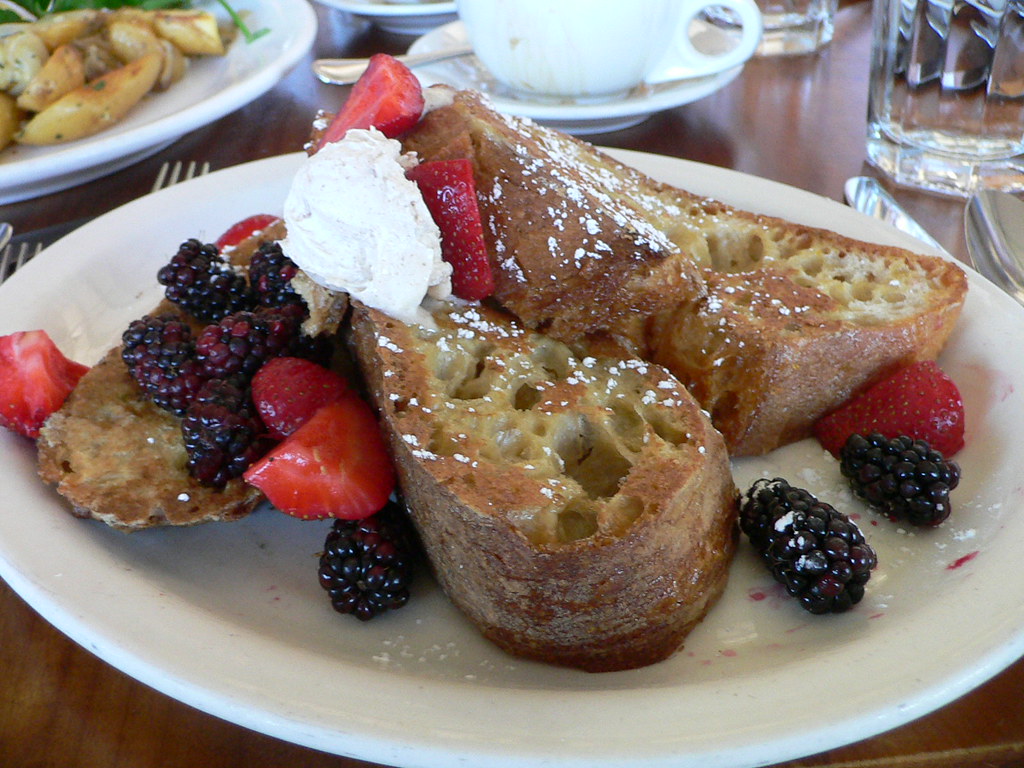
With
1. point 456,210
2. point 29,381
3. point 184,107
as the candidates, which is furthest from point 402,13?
point 29,381

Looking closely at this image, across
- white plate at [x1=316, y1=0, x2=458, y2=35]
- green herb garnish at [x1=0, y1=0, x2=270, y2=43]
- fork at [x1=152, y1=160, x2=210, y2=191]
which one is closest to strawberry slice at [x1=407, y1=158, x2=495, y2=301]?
fork at [x1=152, y1=160, x2=210, y2=191]

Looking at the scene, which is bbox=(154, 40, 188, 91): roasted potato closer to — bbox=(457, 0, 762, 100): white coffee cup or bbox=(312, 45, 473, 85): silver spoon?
bbox=(312, 45, 473, 85): silver spoon

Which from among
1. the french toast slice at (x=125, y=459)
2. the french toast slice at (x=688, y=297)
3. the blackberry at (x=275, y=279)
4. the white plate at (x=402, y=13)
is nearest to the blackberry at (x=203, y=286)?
the blackberry at (x=275, y=279)

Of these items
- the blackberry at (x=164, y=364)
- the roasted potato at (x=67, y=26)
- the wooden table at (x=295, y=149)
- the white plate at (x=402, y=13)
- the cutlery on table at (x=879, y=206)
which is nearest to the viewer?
the wooden table at (x=295, y=149)

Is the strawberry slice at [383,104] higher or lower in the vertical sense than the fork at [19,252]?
higher

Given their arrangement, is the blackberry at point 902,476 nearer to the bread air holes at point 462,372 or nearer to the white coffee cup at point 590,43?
the bread air holes at point 462,372

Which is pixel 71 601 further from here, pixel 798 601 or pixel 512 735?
pixel 798 601
